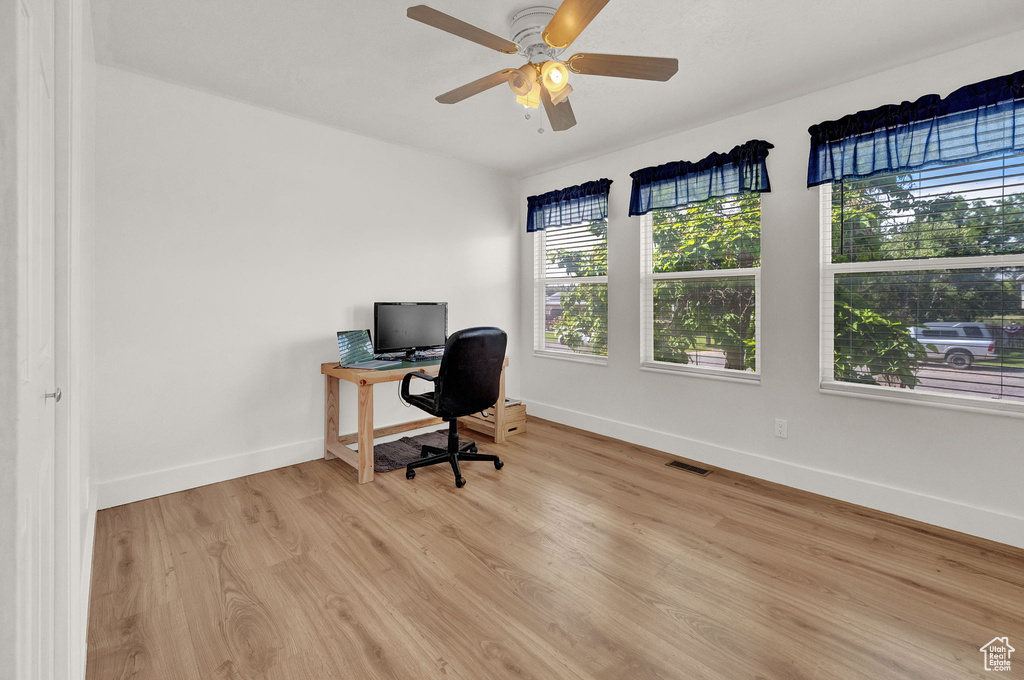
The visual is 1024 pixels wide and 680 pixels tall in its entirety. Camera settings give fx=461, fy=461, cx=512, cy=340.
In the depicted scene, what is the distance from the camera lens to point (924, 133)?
2459mm

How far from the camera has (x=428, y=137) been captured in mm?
3719

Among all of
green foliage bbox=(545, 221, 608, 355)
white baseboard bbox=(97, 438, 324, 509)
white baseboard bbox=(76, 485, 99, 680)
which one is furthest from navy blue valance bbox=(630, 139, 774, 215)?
white baseboard bbox=(76, 485, 99, 680)

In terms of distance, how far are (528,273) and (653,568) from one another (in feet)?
10.8

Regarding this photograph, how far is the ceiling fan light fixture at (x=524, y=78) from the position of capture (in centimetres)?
212

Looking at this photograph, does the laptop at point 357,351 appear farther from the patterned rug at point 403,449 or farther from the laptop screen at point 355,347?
the patterned rug at point 403,449

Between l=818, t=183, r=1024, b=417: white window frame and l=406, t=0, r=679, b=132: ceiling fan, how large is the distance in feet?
5.32

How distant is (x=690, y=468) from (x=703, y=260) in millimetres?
1543

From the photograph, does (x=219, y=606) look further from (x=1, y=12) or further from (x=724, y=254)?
(x=724, y=254)

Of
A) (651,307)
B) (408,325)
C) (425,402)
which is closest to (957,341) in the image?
(651,307)

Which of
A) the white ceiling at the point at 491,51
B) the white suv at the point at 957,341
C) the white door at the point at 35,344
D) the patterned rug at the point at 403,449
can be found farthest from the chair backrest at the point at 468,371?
the white suv at the point at 957,341

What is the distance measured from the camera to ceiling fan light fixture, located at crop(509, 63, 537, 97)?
2123 mm

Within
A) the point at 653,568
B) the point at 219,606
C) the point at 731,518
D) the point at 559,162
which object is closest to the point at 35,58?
the point at 219,606

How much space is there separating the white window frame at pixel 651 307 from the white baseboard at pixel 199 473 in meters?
2.71

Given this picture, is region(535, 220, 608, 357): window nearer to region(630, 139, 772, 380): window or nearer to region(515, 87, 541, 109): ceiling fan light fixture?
region(630, 139, 772, 380): window
